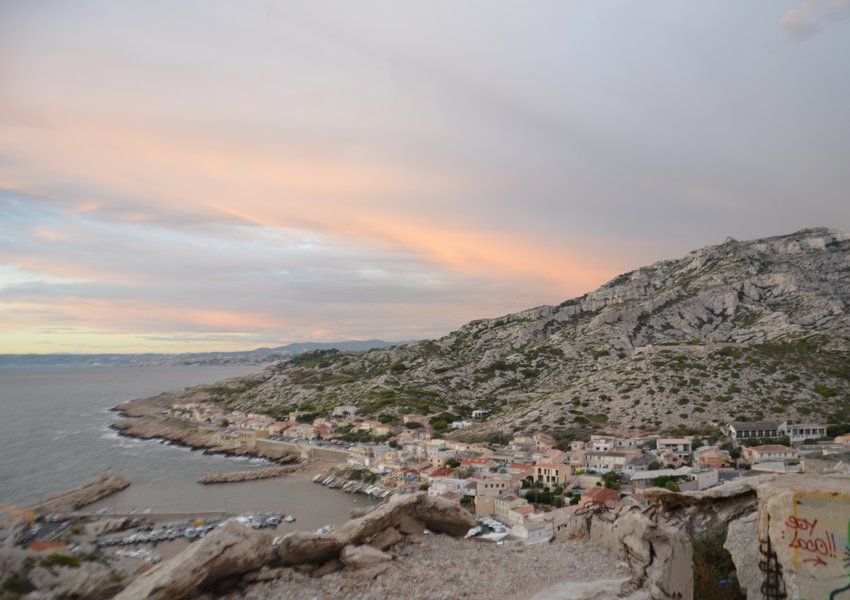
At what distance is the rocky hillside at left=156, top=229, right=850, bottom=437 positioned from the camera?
2172 inches

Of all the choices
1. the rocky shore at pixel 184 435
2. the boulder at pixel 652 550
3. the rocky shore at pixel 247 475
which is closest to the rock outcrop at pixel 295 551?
the boulder at pixel 652 550

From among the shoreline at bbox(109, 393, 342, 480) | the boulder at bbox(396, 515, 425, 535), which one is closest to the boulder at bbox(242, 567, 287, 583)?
the boulder at bbox(396, 515, 425, 535)

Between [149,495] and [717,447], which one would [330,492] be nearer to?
[149,495]

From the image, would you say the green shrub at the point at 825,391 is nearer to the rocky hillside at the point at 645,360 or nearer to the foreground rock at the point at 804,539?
the rocky hillside at the point at 645,360

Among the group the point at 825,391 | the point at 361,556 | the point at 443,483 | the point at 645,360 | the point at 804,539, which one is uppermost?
the point at 645,360

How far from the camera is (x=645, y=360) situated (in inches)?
2525

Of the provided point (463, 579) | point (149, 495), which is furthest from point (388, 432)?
point (463, 579)

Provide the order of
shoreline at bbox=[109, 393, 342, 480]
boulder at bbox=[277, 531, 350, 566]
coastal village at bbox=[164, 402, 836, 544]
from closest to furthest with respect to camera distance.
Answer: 1. boulder at bbox=[277, 531, 350, 566]
2. coastal village at bbox=[164, 402, 836, 544]
3. shoreline at bbox=[109, 393, 342, 480]

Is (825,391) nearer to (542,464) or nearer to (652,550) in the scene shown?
(542,464)

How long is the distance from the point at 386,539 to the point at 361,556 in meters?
0.93

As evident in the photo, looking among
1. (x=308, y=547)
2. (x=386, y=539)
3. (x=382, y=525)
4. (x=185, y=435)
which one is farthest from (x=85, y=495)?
(x=308, y=547)

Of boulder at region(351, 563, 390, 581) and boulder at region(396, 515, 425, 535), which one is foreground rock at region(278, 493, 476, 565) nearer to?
boulder at region(396, 515, 425, 535)

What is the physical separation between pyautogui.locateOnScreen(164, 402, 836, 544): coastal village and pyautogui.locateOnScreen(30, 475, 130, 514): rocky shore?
15.8 m

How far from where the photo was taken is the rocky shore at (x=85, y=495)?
116 feet
